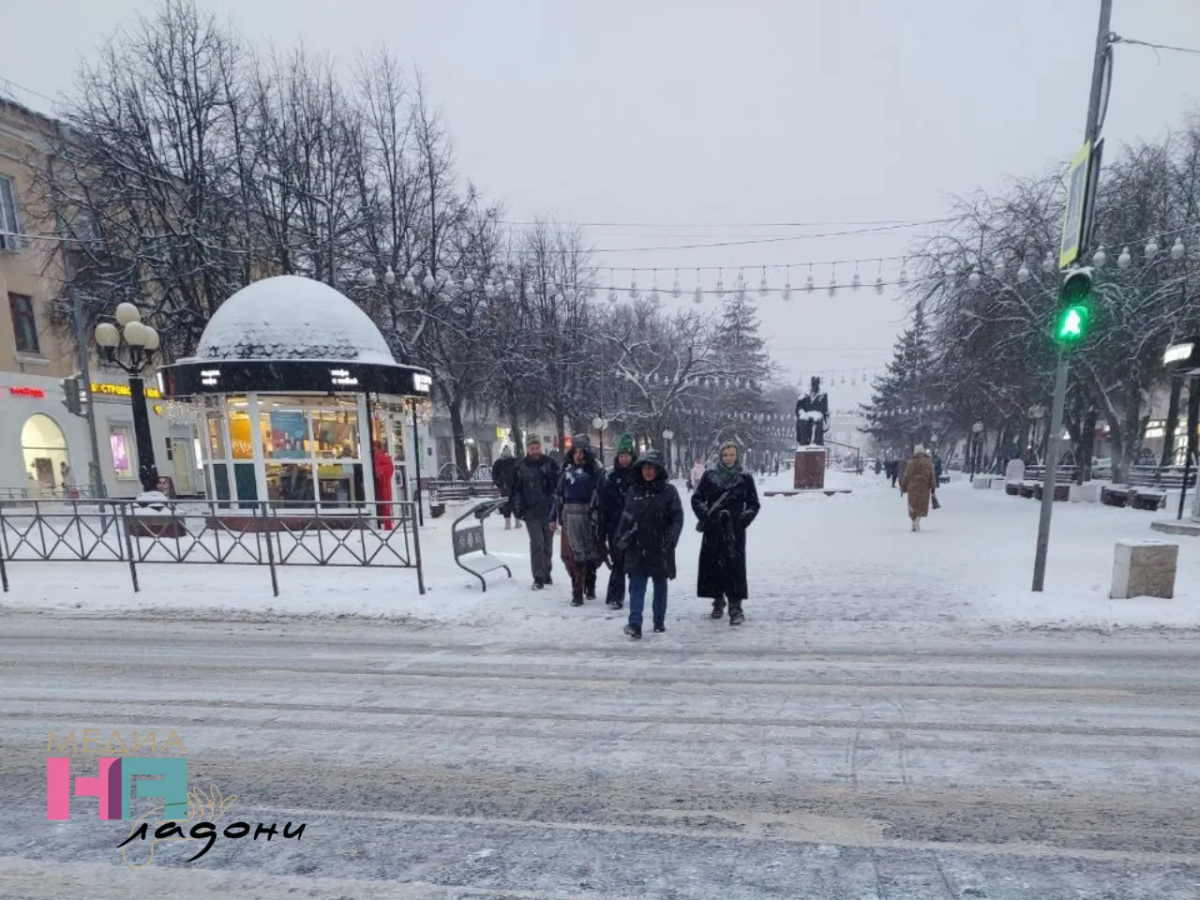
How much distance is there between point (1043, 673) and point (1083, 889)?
284cm

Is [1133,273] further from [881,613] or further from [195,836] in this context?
[195,836]

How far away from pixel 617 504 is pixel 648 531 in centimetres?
117

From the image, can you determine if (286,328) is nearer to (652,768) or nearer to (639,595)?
(639,595)

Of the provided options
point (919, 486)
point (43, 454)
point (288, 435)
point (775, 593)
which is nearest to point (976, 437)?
point (919, 486)

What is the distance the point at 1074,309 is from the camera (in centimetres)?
626

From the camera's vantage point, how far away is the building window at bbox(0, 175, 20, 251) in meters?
22.0

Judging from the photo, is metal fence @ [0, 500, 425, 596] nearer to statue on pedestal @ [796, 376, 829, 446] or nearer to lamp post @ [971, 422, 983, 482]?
statue on pedestal @ [796, 376, 829, 446]

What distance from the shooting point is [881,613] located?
6449mm

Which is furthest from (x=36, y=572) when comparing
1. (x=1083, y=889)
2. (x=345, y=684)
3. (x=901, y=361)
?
(x=901, y=361)

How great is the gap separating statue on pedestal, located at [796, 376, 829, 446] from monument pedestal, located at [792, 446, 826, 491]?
137cm

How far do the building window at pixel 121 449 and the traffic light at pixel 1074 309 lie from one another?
108 feet

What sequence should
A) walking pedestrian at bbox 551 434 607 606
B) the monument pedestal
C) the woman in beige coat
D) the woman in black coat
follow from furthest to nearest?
the monument pedestal, the woman in beige coat, walking pedestrian at bbox 551 434 607 606, the woman in black coat

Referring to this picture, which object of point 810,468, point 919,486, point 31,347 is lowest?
point 810,468

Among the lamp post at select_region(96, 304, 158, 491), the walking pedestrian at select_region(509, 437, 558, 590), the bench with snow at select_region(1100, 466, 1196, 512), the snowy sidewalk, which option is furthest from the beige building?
the bench with snow at select_region(1100, 466, 1196, 512)
